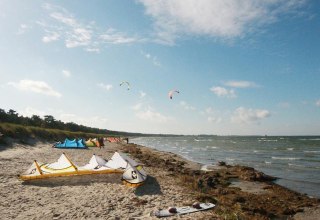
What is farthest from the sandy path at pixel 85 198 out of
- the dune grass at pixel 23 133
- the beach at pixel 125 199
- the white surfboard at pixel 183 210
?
the dune grass at pixel 23 133

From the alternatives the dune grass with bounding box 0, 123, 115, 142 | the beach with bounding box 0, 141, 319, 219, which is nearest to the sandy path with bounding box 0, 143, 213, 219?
the beach with bounding box 0, 141, 319, 219

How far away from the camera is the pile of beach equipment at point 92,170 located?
16562mm

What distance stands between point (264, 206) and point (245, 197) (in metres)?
1.73

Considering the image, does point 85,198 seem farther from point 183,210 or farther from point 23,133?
point 23,133

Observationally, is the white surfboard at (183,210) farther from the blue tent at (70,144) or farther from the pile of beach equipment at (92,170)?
the blue tent at (70,144)

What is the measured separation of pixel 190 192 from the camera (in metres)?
16.2

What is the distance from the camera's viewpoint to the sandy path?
1165cm

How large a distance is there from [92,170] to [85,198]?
4679mm

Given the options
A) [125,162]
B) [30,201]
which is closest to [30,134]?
[125,162]

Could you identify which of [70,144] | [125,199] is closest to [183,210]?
[125,199]

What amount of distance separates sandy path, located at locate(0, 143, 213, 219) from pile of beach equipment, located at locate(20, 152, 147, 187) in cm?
36

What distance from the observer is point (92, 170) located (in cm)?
1845

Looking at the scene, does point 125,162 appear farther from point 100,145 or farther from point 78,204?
point 100,145

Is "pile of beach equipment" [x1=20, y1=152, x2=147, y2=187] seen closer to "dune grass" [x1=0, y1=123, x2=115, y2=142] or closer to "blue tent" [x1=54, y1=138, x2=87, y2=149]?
"dune grass" [x1=0, y1=123, x2=115, y2=142]
